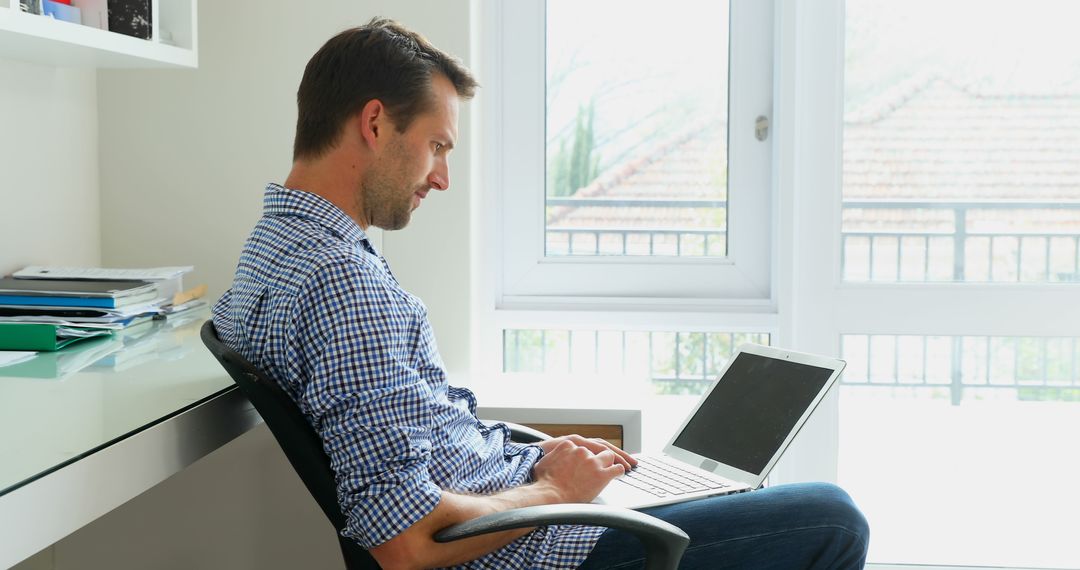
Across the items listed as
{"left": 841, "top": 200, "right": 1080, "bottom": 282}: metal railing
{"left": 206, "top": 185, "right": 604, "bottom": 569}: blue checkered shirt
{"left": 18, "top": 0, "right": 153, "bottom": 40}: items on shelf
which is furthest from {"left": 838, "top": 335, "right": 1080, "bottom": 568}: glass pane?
{"left": 18, "top": 0, "right": 153, "bottom": 40}: items on shelf

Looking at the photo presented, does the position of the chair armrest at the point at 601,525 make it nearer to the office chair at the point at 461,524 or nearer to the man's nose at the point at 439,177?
the office chair at the point at 461,524

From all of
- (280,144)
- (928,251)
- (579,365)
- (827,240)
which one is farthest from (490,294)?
(928,251)

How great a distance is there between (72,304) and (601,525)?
3.77 feet

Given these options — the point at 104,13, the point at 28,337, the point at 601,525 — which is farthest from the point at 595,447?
the point at 104,13

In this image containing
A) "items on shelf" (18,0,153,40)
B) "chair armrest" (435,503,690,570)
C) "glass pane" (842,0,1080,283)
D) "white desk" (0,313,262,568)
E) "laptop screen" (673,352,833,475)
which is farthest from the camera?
"glass pane" (842,0,1080,283)

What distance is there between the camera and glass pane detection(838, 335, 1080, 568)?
2557 mm

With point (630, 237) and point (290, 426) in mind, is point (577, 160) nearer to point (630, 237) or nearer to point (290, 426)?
point (630, 237)

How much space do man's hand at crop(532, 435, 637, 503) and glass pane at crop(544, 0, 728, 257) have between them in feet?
4.02

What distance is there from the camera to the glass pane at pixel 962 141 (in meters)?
2.46

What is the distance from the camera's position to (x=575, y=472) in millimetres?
1396

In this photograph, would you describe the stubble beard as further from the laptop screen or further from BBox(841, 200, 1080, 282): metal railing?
BBox(841, 200, 1080, 282): metal railing

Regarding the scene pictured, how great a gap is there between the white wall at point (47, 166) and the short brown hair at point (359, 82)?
923mm

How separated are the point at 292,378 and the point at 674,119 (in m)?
1.66

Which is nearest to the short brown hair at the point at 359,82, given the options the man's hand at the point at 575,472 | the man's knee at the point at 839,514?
the man's hand at the point at 575,472
